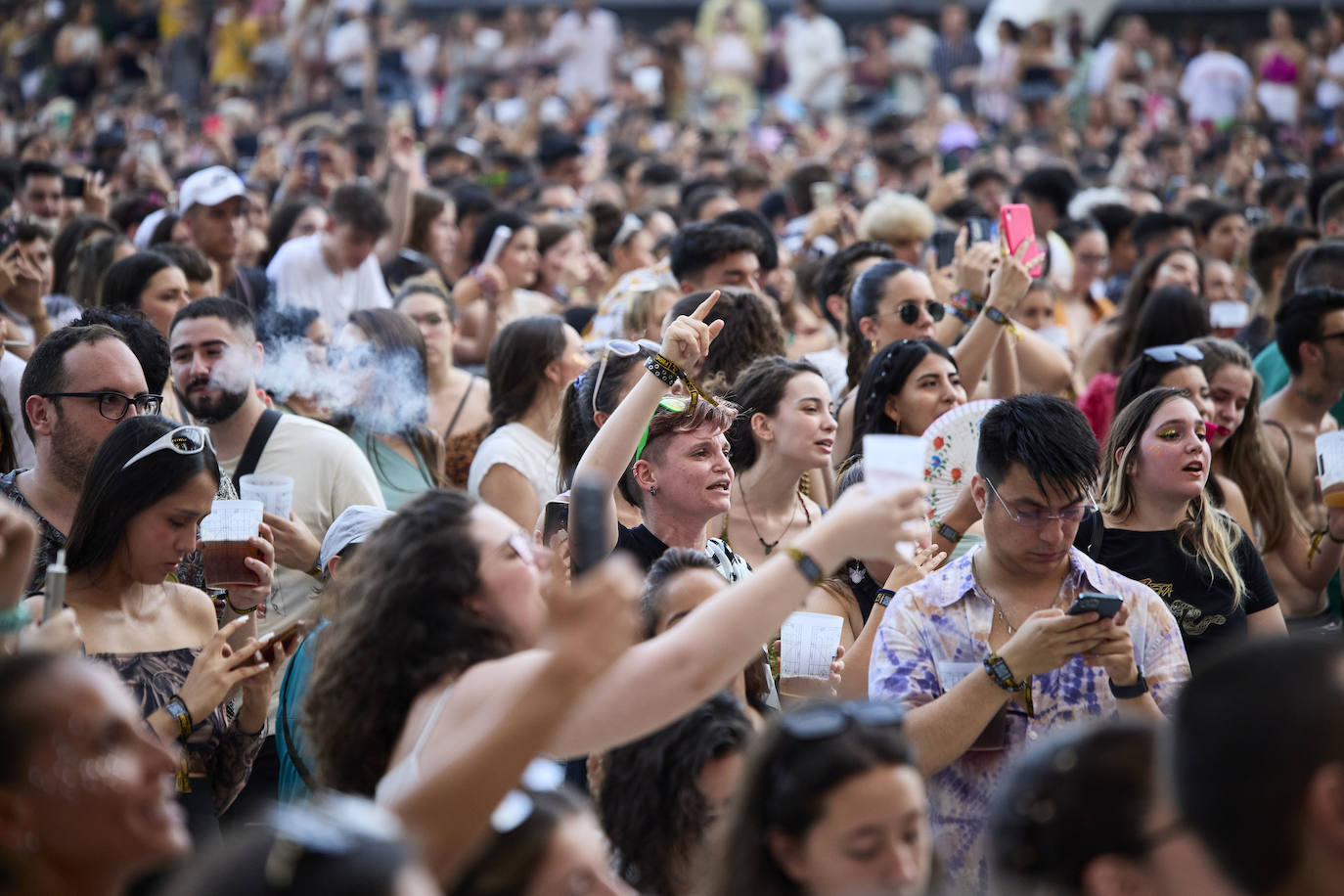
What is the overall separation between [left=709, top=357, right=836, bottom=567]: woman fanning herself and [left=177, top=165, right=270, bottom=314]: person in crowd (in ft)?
10.9

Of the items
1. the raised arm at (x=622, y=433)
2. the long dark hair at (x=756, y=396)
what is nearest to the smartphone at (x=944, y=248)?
the long dark hair at (x=756, y=396)

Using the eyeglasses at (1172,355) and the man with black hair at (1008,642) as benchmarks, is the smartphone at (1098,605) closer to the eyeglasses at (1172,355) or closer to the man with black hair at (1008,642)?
the man with black hair at (1008,642)

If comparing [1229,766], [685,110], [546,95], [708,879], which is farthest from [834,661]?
[685,110]

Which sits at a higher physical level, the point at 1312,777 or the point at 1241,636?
the point at 1312,777

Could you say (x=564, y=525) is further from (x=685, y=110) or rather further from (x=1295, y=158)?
(x=685, y=110)

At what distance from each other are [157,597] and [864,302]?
10.2ft

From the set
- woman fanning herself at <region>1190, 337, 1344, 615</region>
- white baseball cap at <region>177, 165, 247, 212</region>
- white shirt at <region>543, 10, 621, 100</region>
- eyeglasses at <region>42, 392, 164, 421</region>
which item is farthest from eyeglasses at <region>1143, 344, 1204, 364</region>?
white shirt at <region>543, 10, 621, 100</region>

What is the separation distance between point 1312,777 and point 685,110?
55.6 ft

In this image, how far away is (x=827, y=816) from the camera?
2.15 meters

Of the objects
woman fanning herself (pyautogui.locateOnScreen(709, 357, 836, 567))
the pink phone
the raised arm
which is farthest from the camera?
the pink phone

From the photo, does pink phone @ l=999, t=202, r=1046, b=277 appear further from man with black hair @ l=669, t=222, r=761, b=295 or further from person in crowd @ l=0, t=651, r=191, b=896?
person in crowd @ l=0, t=651, r=191, b=896

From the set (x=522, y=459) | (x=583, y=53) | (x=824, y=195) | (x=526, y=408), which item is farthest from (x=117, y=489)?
(x=583, y=53)

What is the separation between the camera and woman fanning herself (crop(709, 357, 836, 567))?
4.49 m

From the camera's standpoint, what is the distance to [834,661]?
3410 millimetres
